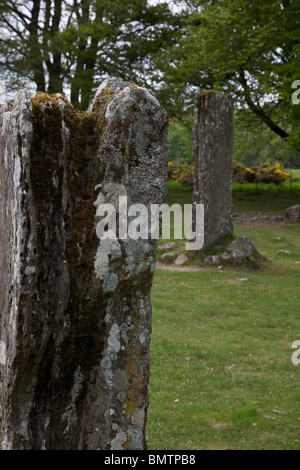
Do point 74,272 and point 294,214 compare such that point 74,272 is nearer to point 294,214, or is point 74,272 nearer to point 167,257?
point 167,257

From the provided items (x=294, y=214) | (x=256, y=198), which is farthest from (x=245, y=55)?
(x=256, y=198)

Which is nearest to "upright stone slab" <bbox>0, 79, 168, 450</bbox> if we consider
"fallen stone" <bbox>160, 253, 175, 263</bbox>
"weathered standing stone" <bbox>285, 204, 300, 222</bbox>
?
"fallen stone" <bbox>160, 253, 175, 263</bbox>

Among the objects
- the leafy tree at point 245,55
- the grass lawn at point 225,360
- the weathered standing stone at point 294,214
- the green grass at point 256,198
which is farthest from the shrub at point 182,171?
the grass lawn at point 225,360

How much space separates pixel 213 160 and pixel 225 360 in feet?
23.5

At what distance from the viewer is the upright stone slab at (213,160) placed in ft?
44.7

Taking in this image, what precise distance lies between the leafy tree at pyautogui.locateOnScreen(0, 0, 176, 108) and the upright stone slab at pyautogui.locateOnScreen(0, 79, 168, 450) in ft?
65.6

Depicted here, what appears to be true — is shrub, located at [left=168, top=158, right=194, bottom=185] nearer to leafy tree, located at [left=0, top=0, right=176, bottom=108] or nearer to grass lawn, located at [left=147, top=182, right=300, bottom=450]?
leafy tree, located at [left=0, top=0, right=176, bottom=108]

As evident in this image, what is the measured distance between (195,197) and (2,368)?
1070 centimetres

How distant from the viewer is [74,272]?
3.39 m

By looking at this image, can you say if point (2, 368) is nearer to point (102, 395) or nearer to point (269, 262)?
point (102, 395)

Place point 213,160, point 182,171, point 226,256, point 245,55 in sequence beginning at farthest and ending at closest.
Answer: point 182,171
point 245,55
point 213,160
point 226,256

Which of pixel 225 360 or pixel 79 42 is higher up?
pixel 79 42

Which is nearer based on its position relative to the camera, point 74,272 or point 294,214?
point 74,272
